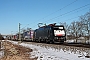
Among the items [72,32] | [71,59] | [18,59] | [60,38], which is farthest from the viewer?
[72,32]

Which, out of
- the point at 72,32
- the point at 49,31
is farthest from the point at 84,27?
the point at 49,31

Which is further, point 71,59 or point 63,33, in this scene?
point 63,33

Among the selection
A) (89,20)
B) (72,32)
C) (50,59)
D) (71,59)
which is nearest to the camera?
(71,59)

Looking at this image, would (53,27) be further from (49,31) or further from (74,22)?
(74,22)

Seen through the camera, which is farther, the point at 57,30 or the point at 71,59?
the point at 57,30

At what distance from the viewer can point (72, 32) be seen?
73.8 m

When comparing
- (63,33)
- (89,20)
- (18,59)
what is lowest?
(18,59)

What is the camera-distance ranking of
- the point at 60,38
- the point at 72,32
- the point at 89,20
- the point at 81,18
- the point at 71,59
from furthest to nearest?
the point at 72,32 → the point at 81,18 → the point at 89,20 → the point at 60,38 → the point at 71,59

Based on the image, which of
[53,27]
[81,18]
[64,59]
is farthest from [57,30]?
[81,18]

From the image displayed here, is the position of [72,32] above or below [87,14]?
below

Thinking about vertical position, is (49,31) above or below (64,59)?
above

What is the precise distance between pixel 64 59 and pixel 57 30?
22.0 m

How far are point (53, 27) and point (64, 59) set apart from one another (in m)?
22.3

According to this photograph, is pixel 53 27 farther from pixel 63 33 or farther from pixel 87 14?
pixel 87 14
